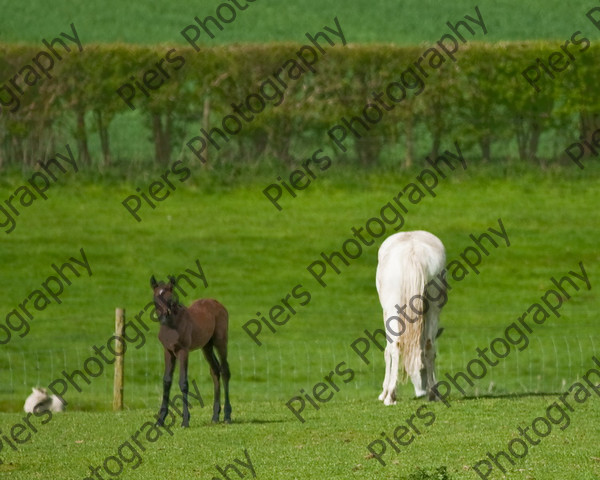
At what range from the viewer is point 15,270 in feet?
87.9

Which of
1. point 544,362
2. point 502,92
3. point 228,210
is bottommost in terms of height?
point 544,362

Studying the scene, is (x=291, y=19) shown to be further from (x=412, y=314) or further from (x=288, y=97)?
(x=412, y=314)

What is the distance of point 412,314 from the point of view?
16281 mm

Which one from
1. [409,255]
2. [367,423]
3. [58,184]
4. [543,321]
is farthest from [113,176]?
[367,423]

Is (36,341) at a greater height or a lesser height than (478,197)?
lesser

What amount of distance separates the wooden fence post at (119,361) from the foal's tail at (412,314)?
4.22m

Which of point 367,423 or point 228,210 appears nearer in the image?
point 367,423

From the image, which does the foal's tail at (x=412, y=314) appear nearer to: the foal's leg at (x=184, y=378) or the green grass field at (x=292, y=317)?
the green grass field at (x=292, y=317)

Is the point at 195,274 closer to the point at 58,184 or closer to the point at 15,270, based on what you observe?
the point at 15,270

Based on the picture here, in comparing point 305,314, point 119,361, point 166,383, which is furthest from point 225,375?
point 305,314

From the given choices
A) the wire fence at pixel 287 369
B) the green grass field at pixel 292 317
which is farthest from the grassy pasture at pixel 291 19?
the wire fence at pixel 287 369

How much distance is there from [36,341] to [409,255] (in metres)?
8.96

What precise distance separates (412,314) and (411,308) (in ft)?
0.26

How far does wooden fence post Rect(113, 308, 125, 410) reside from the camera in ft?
59.5
